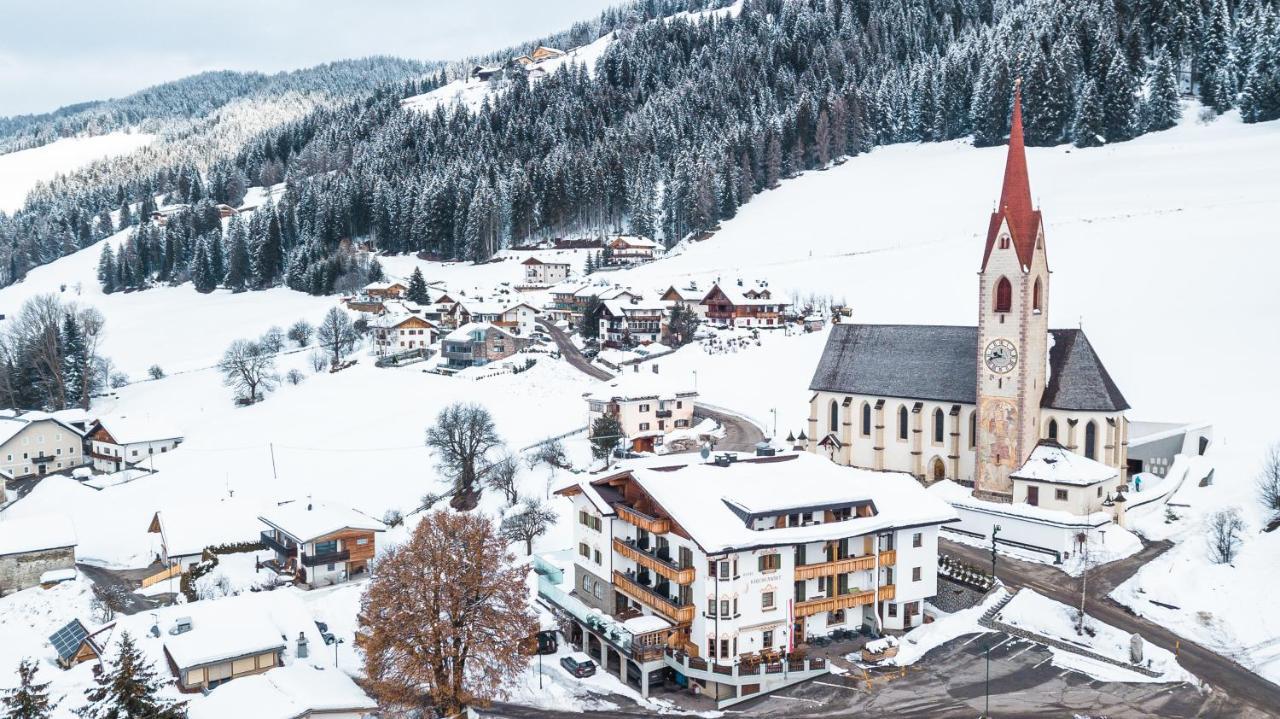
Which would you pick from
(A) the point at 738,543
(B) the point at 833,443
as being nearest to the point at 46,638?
(A) the point at 738,543

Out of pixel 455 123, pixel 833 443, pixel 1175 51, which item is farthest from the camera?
pixel 455 123

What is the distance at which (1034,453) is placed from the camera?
47719 mm

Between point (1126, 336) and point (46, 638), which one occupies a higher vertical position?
point (1126, 336)

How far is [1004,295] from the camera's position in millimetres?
48938

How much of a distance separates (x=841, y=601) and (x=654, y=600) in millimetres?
6888

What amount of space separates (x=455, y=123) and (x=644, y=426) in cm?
13661

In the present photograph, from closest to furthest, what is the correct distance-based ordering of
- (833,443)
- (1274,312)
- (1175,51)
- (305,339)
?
1. (833,443)
2. (1274,312)
3. (305,339)
4. (1175,51)

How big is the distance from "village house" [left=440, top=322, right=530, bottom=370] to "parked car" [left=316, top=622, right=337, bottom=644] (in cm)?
4929

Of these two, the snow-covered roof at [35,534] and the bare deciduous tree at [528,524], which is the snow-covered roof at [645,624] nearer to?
the bare deciduous tree at [528,524]

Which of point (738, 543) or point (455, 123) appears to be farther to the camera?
point (455, 123)

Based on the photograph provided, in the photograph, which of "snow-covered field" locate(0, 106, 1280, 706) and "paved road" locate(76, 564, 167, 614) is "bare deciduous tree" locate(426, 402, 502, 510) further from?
"paved road" locate(76, 564, 167, 614)

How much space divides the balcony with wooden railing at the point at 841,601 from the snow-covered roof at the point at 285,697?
15.0 metres

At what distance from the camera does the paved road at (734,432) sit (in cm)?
6262

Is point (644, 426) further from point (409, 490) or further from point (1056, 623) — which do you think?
point (1056, 623)
